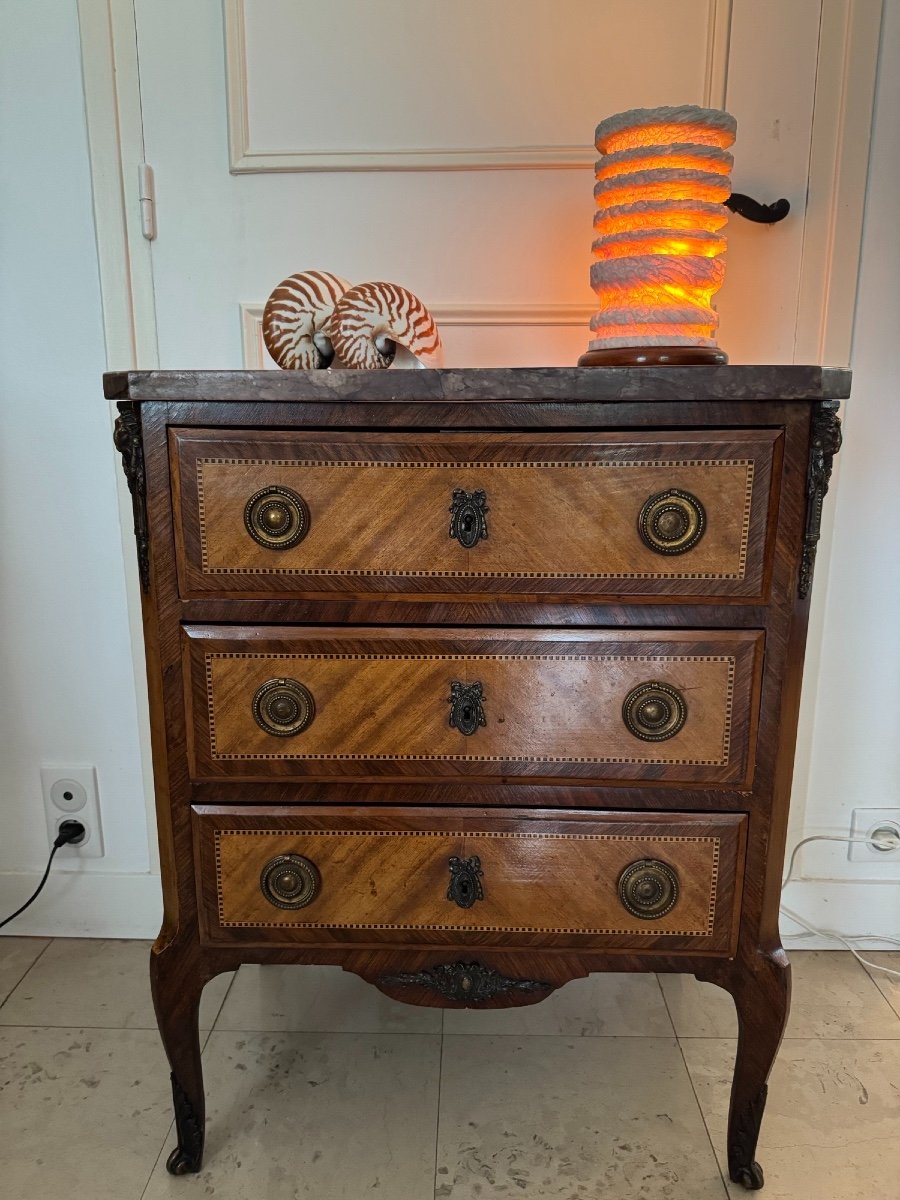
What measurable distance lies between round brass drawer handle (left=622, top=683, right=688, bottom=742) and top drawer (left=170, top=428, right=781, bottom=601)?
111 millimetres

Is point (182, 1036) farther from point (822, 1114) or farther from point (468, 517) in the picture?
point (822, 1114)

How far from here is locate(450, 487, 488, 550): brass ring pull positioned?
86 cm

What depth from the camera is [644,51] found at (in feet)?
4.07

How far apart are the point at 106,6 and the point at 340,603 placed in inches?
42.6

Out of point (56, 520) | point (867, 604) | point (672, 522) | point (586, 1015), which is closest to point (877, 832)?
point (867, 604)

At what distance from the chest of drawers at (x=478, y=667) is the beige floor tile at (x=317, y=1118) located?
25 centimetres

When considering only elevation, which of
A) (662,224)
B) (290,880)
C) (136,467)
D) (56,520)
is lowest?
(290,880)

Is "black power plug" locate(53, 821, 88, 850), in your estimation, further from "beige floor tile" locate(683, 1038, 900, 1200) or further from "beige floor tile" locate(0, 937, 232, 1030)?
"beige floor tile" locate(683, 1038, 900, 1200)

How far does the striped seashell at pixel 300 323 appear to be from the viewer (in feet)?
3.30

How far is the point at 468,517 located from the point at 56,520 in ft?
3.07

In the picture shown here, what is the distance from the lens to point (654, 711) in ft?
2.94

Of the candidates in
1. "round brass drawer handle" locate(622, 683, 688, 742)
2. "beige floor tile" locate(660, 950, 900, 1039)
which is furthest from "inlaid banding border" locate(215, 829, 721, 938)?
A: "beige floor tile" locate(660, 950, 900, 1039)

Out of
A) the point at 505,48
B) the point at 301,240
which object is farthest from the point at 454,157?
the point at 301,240

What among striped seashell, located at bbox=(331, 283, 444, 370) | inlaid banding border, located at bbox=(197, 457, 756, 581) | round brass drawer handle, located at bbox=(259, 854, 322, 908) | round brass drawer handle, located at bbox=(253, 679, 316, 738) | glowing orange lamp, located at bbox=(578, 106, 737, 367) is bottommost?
round brass drawer handle, located at bbox=(259, 854, 322, 908)
